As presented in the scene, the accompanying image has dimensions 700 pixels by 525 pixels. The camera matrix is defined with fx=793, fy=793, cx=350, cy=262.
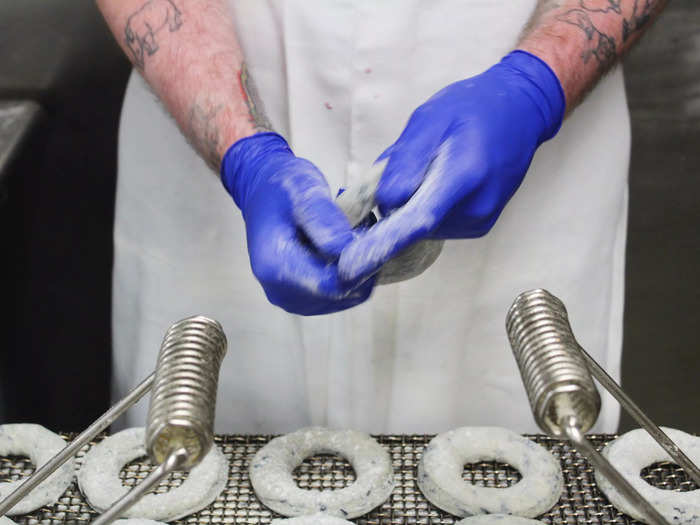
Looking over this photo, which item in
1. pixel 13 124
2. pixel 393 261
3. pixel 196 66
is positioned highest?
pixel 13 124

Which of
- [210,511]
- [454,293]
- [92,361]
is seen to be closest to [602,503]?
[454,293]

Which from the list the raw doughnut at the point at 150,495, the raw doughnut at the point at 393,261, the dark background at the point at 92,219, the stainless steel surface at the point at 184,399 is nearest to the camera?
the stainless steel surface at the point at 184,399

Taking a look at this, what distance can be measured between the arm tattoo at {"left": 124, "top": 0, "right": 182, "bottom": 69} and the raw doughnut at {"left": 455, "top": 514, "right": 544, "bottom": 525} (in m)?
0.89

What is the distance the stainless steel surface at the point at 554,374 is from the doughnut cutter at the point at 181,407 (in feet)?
1.10

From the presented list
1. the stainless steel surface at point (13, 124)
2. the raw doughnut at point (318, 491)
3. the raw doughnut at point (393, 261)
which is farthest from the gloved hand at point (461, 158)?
the stainless steel surface at point (13, 124)

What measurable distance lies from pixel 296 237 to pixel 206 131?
0.29 meters

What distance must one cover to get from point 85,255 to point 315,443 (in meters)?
1.77

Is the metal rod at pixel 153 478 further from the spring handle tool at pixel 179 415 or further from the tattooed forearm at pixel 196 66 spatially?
the tattooed forearm at pixel 196 66

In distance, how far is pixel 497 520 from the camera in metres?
1.14

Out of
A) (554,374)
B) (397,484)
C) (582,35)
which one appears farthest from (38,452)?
(582,35)

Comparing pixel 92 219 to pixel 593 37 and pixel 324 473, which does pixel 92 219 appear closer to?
pixel 324 473

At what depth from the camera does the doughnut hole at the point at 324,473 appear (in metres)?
1.24

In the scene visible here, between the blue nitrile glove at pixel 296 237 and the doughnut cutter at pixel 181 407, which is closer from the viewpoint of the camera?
the doughnut cutter at pixel 181 407

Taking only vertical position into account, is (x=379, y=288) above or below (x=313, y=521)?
above
